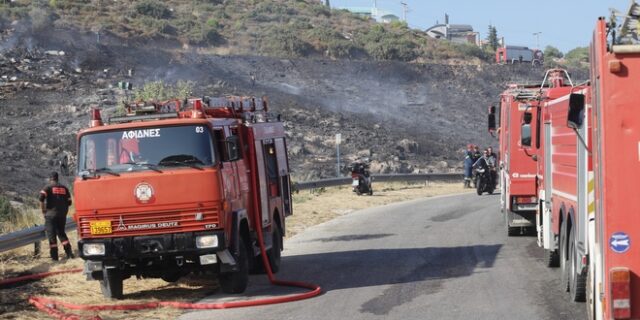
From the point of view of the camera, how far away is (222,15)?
9000 cm

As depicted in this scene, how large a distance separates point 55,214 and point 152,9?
221ft

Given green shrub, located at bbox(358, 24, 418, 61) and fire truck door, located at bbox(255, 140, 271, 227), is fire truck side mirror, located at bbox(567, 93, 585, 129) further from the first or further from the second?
green shrub, located at bbox(358, 24, 418, 61)

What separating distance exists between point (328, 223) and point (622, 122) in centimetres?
1841

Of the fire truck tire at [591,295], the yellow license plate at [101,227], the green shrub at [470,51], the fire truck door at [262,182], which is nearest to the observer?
the fire truck tire at [591,295]

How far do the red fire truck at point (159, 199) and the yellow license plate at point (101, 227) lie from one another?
0.04ft

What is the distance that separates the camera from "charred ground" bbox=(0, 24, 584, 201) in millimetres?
47125

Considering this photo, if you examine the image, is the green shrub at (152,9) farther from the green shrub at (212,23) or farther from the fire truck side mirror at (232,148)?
the fire truck side mirror at (232,148)

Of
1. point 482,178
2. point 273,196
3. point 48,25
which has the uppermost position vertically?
point 48,25

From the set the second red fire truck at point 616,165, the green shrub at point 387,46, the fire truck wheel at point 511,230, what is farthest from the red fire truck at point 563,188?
the green shrub at point 387,46

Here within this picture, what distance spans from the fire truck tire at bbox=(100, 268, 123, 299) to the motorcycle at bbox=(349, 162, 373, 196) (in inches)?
897

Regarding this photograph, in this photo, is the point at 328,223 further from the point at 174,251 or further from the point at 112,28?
the point at 112,28

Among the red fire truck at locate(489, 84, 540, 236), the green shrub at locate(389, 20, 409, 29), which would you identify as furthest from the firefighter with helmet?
the green shrub at locate(389, 20, 409, 29)

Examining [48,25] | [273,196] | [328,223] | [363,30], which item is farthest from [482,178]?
[363,30]

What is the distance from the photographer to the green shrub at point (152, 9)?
269ft
